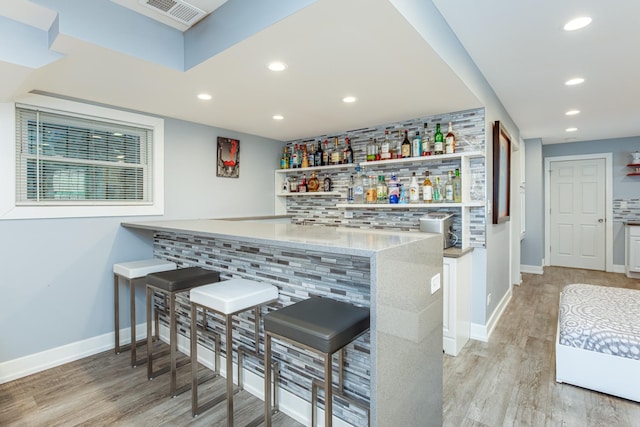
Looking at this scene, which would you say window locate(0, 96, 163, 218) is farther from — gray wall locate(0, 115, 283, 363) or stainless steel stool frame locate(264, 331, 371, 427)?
stainless steel stool frame locate(264, 331, 371, 427)

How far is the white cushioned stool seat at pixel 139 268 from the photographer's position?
2484mm

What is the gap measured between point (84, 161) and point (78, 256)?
2.61 feet

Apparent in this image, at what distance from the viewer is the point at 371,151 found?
11.5ft

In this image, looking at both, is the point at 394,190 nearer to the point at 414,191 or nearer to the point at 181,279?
the point at 414,191

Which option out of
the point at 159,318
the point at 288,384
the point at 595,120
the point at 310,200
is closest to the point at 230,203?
the point at 310,200

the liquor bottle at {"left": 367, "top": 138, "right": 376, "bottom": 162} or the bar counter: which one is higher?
the liquor bottle at {"left": 367, "top": 138, "right": 376, "bottom": 162}

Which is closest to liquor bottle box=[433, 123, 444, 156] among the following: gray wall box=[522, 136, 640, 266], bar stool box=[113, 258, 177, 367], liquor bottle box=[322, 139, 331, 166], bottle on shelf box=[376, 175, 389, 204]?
bottle on shelf box=[376, 175, 389, 204]

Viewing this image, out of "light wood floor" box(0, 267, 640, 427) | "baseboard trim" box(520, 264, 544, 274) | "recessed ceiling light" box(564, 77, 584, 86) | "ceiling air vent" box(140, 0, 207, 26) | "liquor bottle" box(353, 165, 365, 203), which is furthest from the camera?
"baseboard trim" box(520, 264, 544, 274)

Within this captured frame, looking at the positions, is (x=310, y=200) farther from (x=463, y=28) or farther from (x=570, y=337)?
(x=570, y=337)

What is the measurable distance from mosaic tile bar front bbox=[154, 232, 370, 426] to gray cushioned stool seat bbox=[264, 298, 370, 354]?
18cm

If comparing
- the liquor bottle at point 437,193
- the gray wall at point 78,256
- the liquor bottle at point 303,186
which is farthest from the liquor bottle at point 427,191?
the gray wall at point 78,256

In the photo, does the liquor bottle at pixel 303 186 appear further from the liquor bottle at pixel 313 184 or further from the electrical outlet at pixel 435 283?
the electrical outlet at pixel 435 283

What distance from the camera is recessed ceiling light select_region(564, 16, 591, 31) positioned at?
1936 mm

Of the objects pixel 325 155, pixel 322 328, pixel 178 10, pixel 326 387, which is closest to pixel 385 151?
pixel 325 155
